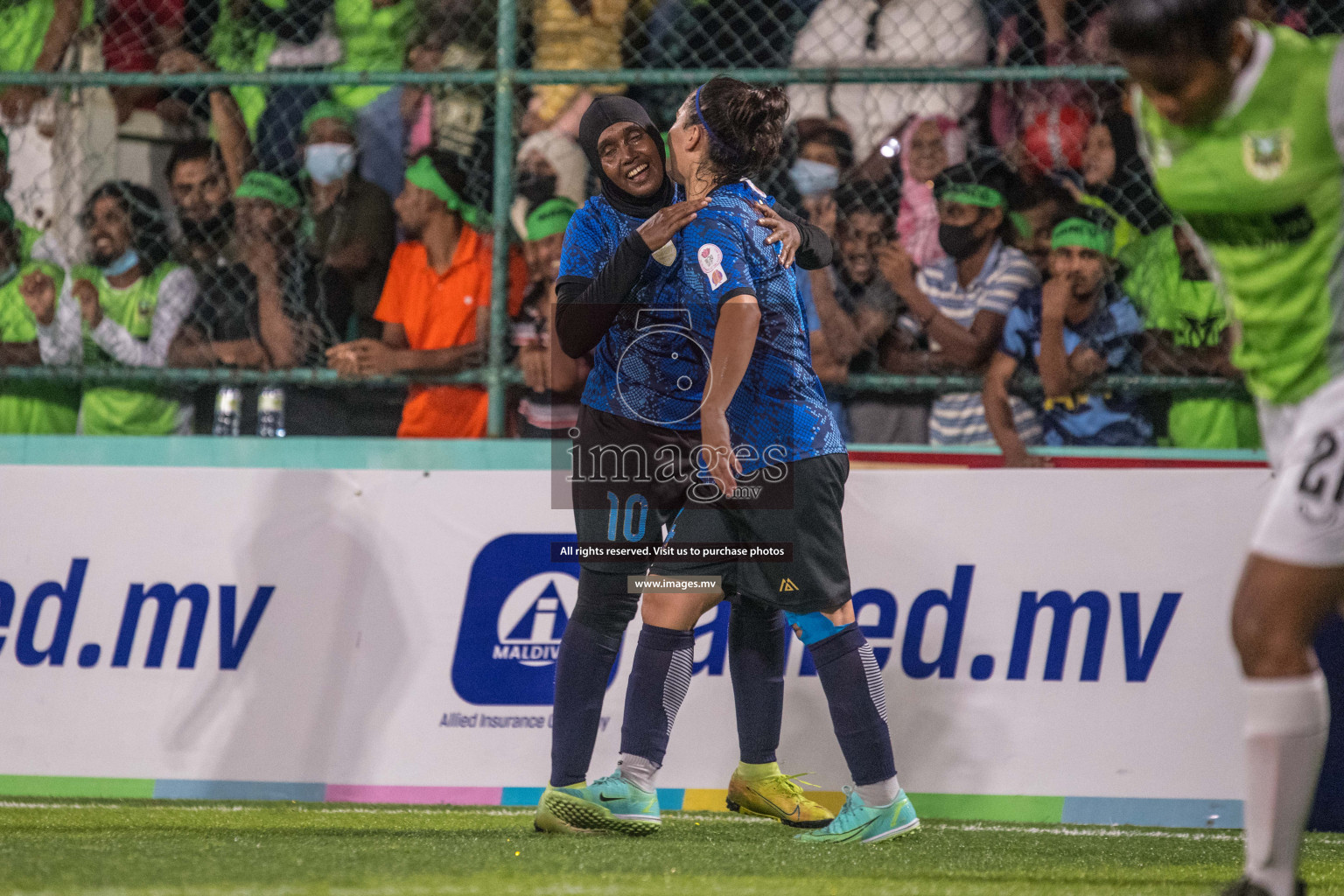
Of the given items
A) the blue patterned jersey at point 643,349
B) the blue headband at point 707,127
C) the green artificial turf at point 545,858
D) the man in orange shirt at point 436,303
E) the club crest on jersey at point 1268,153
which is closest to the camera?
the club crest on jersey at point 1268,153

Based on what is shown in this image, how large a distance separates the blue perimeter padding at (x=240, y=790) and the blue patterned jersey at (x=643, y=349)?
1.97m

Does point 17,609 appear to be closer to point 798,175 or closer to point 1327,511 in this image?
point 798,175

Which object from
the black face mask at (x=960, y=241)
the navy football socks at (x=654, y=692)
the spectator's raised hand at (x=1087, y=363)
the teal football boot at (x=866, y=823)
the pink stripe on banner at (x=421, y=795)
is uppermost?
the black face mask at (x=960, y=241)

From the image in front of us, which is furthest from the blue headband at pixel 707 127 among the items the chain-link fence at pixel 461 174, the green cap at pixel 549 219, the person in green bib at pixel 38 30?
the person in green bib at pixel 38 30

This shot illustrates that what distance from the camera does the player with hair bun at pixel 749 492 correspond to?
3.82 meters

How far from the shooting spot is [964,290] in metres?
5.87

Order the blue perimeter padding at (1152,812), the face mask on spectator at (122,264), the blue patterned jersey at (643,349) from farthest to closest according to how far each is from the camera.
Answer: the face mask on spectator at (122,264), the blue perimeter padding at (1152,812), the blue patterned jersey at (643,349)

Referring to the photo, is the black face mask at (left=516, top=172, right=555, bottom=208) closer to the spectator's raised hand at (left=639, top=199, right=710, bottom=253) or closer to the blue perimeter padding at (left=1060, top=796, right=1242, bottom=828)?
the spectator's raised hand at (left=639, top=199, right=710, bottom=253)

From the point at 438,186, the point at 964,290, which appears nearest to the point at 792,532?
the point at 964,290

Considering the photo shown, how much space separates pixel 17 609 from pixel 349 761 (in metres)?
1.37

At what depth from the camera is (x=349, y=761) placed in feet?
16.7

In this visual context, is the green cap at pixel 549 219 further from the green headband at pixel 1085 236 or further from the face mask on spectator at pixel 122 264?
the green headband at pixel 1085 236

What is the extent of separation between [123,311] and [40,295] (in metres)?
0.38

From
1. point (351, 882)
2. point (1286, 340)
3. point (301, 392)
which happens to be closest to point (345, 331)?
point (301, 392)
